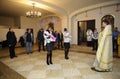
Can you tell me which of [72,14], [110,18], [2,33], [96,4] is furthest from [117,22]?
[2,33]

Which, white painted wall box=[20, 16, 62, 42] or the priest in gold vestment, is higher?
white painted wall box=[20, 16, 62, 42]

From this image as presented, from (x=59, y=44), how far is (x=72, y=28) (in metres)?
2.30

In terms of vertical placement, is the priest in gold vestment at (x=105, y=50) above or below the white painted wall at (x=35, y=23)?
below

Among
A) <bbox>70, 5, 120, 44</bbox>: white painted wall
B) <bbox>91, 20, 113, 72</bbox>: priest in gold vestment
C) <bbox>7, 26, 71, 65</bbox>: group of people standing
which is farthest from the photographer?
<bbox>70, 5, 120, 44</bbox>: white painted wall

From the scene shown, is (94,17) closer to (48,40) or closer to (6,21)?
(48,40)

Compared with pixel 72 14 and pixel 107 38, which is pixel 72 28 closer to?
pixel 72 14

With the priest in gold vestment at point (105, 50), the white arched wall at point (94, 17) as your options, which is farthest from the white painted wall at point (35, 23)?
the priest in gold vestment at point (105, 50)

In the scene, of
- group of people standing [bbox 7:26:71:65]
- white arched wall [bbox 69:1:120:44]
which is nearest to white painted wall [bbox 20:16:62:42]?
white arched wall [bbox 69:1:120:44]

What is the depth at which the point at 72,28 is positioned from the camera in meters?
9.51

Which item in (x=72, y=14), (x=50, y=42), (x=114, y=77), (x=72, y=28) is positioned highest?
(x=72, y=14)

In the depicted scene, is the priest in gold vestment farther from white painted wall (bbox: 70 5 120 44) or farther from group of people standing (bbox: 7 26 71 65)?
white painted wall (bbox: 70 5 120 44)

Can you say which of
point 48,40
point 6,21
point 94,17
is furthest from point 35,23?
point 48,40

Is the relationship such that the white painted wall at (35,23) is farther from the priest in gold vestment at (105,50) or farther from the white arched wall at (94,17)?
the priest in gold vestment at (105,50)

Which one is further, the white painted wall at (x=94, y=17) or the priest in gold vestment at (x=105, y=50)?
the white painted wall at (x=94, y=17)
